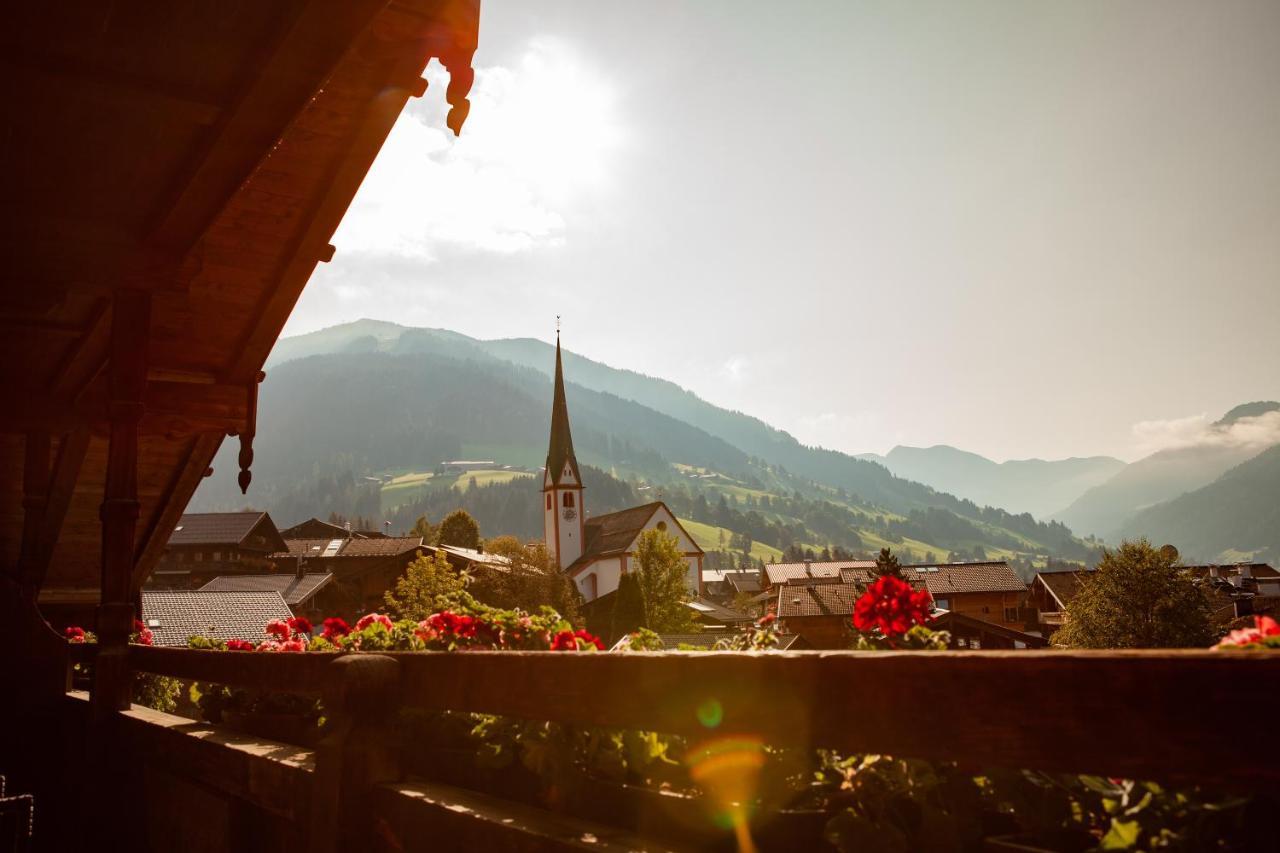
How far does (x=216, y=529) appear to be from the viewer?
63.0 metres

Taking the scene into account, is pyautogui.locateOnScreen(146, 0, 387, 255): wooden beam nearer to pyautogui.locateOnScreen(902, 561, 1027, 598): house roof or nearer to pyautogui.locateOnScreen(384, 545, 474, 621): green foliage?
pyautogui.locateOnScreen(384, 545, 474, 621): green foliage

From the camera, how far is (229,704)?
5.39 meters

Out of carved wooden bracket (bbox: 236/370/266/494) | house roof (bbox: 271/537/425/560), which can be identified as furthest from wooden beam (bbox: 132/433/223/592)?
house roof (bbox: 271/537/425/560)

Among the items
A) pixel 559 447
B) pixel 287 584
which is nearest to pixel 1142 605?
pixel 287 584

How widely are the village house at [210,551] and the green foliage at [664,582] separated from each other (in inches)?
1171

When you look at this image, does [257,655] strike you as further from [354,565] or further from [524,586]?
[354,565]

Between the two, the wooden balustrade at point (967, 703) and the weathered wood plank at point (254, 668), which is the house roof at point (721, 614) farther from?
the wooden balustrade at point (967, 703)

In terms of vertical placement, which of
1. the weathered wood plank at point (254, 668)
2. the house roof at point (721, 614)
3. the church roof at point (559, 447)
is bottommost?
the house roof at point (721, 614)

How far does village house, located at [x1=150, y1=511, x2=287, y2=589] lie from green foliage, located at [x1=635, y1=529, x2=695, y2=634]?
97.6 feet

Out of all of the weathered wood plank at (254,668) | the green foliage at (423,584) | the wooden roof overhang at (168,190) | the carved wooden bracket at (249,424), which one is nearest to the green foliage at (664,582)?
the green foliage at (423,584)

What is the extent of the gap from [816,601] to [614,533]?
31629mm

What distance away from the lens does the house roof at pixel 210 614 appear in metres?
28.8

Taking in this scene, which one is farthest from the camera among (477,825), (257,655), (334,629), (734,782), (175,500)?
(175,500)

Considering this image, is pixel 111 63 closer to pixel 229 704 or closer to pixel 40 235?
pixel 40 235
